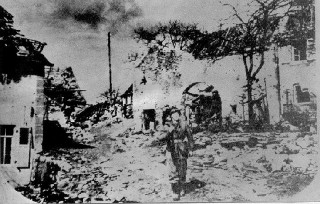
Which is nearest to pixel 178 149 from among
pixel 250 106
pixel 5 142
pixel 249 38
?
A: pixel 250 106

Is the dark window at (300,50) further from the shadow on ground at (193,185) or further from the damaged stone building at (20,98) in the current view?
the damaged stone building at (20,98)

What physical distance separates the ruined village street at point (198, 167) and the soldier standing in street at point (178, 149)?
0.05 m

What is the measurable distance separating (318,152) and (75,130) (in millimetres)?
1964

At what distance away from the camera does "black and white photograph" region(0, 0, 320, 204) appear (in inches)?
116

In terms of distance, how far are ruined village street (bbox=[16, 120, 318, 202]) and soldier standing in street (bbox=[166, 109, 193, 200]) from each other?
5 cm

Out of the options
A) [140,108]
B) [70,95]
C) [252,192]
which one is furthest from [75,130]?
[252,192]

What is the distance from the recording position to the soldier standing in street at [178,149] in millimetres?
2936

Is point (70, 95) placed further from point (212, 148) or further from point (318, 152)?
point (318, 152)

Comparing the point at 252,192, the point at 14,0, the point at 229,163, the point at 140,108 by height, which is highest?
the point at 14,0

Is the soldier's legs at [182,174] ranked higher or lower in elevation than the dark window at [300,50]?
lower

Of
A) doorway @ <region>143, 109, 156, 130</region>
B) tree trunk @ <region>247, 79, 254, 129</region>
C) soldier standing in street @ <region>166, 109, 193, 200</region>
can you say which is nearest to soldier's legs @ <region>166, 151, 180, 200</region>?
soldier standing in street @ <region>166, 109, 193, 200</region>

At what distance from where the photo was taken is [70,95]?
9.93 feet

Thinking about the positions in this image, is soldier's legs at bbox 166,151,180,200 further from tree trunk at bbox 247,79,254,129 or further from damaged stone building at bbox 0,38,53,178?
damaged stone building at bbox 0,38,53,178

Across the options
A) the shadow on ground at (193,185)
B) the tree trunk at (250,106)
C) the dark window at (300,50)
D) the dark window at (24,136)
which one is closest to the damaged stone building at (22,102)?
the dark window at (24,136)
